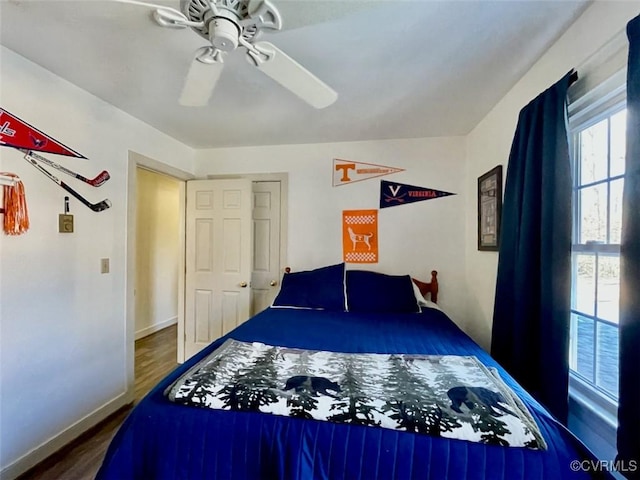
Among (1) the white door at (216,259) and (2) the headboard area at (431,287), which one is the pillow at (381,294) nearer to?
(2) the headboard area at (431,287)

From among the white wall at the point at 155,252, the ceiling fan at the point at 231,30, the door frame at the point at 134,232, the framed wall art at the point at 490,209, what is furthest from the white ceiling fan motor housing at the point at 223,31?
the white wall at the point at 155,252

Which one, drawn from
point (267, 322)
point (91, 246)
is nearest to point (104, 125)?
point (91, 246)

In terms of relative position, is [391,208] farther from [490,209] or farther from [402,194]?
[490,209]

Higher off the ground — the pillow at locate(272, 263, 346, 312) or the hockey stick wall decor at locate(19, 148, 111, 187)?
the hockey stick wall decor at locate(19, 148, 111, 187)

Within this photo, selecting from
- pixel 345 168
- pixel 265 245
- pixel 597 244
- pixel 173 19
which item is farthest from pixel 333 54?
pixel 265 245

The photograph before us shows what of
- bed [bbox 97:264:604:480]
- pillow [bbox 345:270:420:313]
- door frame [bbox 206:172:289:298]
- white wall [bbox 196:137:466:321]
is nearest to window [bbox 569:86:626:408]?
bed [bbox 97:264:604:480]

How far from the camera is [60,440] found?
1845 mm

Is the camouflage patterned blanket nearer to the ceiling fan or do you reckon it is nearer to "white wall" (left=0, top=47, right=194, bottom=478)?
"white wall" (left=0, top=47, right=194, bottom=478)

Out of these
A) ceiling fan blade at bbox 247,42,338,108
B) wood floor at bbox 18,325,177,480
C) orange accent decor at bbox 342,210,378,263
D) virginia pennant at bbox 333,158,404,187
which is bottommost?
wood floor at bbox 18,325,177,480

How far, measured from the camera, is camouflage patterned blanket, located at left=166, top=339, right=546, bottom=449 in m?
0.94

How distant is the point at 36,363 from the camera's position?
5.69 feet

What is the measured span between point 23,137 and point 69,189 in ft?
1.21

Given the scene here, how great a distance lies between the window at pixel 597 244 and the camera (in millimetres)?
1259

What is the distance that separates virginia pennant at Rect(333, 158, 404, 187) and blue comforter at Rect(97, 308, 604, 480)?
7.13 feet
